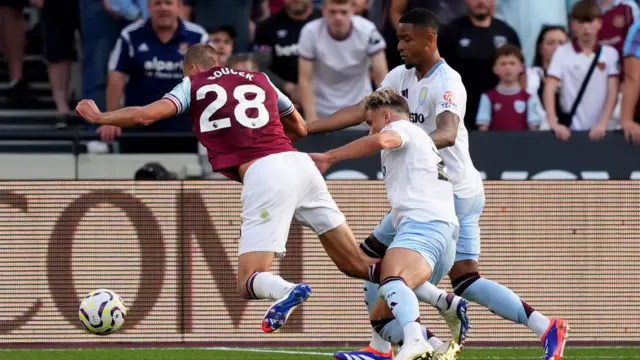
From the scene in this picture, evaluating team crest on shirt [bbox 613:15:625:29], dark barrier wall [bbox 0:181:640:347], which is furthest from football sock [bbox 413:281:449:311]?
team crest on shirt [bbox 613:15:625:29]

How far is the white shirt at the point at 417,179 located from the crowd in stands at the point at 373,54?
4.13 m

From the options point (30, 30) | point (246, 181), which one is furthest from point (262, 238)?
point (30, 30)

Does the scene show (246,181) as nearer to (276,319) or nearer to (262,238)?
(262,238)

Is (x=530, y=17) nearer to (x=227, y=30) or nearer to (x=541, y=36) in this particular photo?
(x=541, y=36)

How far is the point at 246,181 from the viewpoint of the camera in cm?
918

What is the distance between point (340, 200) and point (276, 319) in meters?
3.35

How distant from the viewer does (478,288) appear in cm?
936

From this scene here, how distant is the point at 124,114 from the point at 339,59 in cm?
467

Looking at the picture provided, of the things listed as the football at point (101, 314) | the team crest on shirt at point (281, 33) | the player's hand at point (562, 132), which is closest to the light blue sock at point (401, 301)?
the football at point (101, 314)

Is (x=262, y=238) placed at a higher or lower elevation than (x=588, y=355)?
higher

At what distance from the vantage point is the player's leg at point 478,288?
362 inches

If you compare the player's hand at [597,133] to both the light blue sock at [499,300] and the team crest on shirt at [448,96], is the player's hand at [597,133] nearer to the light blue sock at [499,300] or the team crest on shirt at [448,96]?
the light blue sock at [499,300]

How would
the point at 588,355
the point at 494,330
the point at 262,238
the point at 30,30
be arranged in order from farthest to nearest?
the point at 30,30, the point at 494,330, the point at 588,355, the point at 262,238

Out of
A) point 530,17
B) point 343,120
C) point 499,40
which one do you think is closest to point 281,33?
point 499,40
